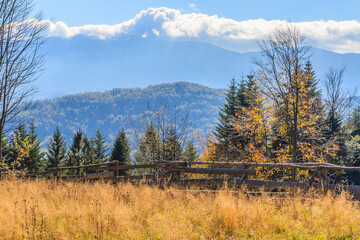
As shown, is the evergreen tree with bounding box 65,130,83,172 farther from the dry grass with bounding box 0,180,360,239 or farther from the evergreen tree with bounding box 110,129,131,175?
the dry grass with bounding box 0,180,360,239

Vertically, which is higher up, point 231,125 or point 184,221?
point 231,125

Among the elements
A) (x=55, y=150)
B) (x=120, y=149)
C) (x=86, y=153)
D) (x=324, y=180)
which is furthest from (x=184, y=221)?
(x=55, y=150)

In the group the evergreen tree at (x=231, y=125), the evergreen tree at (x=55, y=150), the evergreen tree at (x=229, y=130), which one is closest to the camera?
the evergreen tree at (x=231, y=125)

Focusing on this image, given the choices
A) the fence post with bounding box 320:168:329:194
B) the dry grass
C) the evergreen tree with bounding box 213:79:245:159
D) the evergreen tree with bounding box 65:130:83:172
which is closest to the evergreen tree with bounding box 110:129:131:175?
the evergreen tree with bounding box 65:130:83:172

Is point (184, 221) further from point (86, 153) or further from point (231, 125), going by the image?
point (86, 153)

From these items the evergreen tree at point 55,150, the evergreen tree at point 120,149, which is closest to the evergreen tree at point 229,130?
the evergreen tree at point 120,149

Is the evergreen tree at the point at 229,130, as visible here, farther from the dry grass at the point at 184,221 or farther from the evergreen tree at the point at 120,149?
the evergreen tree at the point at 120,149

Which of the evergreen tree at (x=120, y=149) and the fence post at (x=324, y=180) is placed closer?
the fence post at (x=324, y=180)

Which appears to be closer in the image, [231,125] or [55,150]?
[231,125]

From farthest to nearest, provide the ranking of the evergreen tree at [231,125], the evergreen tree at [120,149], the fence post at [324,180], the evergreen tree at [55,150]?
1. the evergreen tree at [55,150]
2. the evergreen tree at [120,149]
3. the evergreen tree at [231,125]
4. the fence post at [324,180]

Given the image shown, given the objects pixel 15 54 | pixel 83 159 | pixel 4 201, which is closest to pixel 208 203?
pixel 4 201

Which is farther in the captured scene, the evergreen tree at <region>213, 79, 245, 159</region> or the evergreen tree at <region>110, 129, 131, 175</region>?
the evergreen tree at <region>110, 129, 131, 175</region>

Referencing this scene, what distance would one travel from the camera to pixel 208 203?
7.07 metres

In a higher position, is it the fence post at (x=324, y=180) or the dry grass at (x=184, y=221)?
the fence post at (x=324, y=180)
